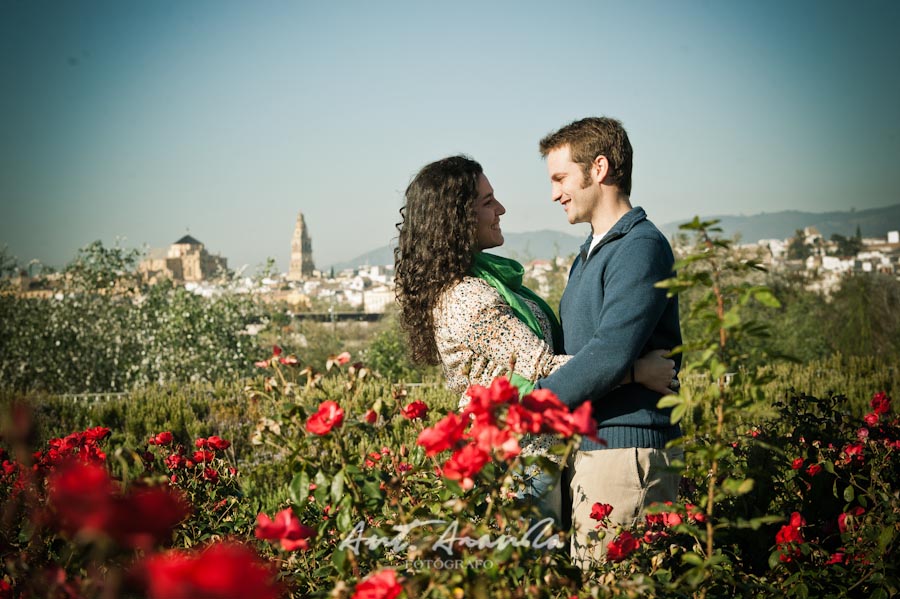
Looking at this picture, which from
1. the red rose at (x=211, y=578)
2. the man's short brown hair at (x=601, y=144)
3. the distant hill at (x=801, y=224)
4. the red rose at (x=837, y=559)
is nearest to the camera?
the red rose at (x=211, y=578)

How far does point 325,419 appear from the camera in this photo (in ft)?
4.07

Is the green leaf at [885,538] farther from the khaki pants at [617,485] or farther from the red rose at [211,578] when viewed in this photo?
the red rose at [211,578]

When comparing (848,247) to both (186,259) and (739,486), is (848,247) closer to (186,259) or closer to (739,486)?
(739,486)

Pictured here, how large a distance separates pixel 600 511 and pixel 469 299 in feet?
2.23

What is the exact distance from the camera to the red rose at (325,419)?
1.22 meters

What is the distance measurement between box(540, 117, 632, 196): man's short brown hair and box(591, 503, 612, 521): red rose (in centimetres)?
97

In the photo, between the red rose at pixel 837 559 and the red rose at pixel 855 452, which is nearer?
the red rose at pixel 837 559

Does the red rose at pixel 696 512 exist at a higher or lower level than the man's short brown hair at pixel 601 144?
lower

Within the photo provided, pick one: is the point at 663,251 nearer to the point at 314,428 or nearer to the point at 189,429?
the point at 314,428

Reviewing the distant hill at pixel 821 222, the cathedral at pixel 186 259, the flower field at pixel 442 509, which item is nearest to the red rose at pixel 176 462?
the flower field at pixel 442 509

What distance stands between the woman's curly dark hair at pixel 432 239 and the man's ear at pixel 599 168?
358 millimetres

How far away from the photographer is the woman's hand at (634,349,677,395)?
5.96 feet

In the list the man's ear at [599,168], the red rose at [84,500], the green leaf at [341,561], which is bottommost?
the green leaf at [341,561]

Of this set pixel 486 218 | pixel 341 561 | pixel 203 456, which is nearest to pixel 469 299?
pixel 486 218
